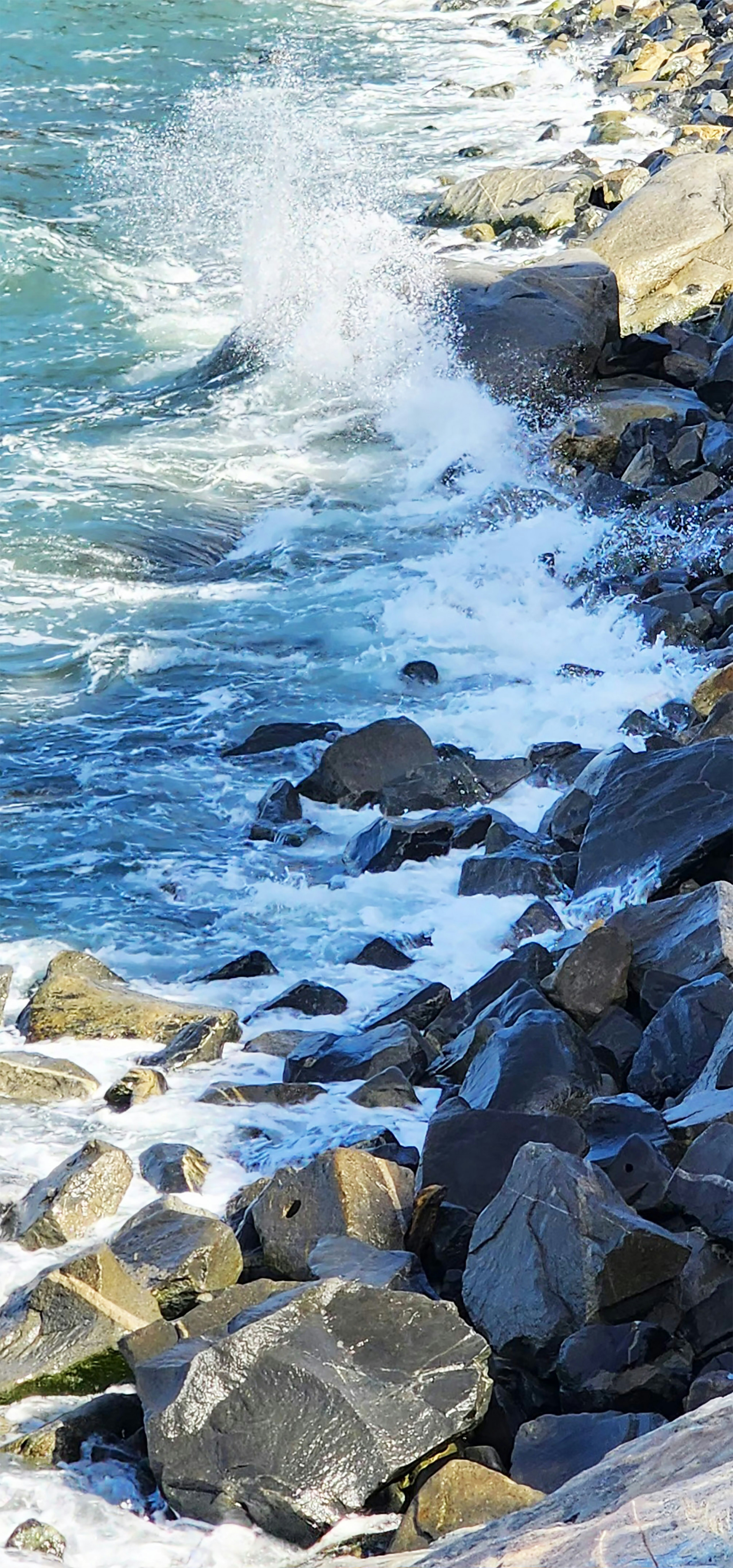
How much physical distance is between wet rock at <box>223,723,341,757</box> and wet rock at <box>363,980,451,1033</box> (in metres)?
2.66

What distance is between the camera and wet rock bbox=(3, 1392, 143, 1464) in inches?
150

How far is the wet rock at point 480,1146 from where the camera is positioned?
446 cm

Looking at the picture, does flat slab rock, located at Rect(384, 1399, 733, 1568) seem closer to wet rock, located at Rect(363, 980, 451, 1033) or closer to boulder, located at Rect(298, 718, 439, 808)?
wet rock, located at Rect(363, 980, 451, 1033)

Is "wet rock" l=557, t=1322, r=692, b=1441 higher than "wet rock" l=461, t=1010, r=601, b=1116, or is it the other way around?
"wet rock" l=557, t=1322, r=692, b=1441

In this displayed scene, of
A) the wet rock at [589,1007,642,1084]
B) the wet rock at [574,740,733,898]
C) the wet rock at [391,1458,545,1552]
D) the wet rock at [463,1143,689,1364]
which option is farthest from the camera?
the wet rock at [574,740,733,898]

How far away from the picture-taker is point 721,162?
1398 centimetres

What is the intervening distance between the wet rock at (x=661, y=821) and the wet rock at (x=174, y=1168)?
2.10 m

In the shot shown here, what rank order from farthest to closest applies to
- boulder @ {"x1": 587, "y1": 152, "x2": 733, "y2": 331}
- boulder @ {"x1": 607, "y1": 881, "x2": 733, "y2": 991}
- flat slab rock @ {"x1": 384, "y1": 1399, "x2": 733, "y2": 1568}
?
boulder @ {"x1": 587, "y1": 152, "x2": 733, "y2": 331}, boulder @ {"x1": 607, "y1": 881, "x2": 733, "y2": 991}, flat slab rock @ {"x1": 384, "y1": 1399, "x2": 733, "y2": 1568}

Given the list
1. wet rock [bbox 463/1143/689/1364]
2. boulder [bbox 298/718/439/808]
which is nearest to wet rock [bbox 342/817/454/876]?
boulder [bbox 298/718/439/808]

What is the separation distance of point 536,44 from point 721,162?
13331mm

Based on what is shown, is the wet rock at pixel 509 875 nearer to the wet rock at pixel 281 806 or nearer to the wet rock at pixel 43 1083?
the wet rock at pixel 281 806

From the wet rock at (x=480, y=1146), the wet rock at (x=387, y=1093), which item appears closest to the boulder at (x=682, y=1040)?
the wet rock at (x=480, y=1146)

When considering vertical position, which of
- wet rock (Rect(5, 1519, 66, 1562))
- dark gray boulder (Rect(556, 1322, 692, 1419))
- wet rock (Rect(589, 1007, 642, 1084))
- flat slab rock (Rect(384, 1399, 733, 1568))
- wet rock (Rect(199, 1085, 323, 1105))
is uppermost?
flat slab rock (Rect(384, 1399, 733, 1568))

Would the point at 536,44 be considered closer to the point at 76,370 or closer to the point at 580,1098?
the point at 76,370
